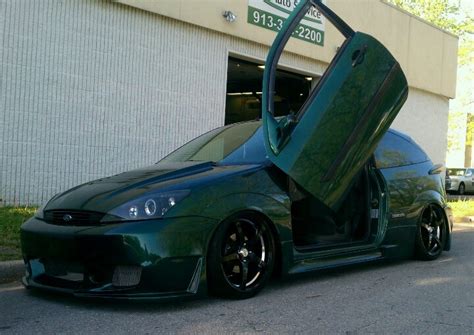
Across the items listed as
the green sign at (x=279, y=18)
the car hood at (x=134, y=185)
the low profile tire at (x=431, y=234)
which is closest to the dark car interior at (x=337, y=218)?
the car hood at (x=134, y=185)

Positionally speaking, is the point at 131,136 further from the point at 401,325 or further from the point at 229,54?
the point at 401,325

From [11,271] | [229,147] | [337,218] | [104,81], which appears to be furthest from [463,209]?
[11,271]

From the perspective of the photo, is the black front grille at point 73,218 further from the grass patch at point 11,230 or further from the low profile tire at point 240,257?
the grass patch at point 11,230

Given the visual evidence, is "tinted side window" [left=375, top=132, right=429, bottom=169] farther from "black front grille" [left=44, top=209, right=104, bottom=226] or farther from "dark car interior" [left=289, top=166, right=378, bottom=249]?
"black front grille" [left=44, top=209, right=104, bottom=226]

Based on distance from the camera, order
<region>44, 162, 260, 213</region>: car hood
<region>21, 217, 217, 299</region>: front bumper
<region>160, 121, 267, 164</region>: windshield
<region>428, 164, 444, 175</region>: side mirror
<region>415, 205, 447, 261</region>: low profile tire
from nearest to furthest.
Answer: <region>21, 217, 217, 299</region>: front bumper < <region>44, 162, 260, 213</region>: car hood < <region>160, 121, 267, 164</region>: windshield < <region>415, 205, 447, 261</region>: low profile tire < <region>428, 164, 444, 175</region>: side mirror

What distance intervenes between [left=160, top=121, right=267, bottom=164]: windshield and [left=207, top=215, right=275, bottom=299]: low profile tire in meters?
0.69

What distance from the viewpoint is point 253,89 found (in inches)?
759

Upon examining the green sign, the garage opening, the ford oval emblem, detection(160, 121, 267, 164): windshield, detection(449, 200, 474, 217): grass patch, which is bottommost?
detection(449, 200, 474, 217): grass patch

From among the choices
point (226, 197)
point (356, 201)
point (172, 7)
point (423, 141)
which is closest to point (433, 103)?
point (423, 141)

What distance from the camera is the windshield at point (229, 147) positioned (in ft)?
16.6

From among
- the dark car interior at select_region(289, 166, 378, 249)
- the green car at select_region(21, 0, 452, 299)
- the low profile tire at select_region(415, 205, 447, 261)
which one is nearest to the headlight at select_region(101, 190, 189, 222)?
the green car at select_region(21, 0, 452, 299)

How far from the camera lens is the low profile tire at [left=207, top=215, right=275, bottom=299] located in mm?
4242

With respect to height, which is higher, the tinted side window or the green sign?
the green sign

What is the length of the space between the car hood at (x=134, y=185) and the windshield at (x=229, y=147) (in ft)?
0.75
